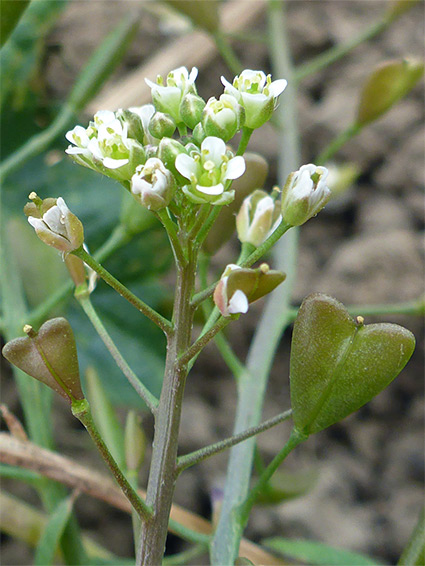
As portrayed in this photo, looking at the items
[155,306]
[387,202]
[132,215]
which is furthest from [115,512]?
[387,202]

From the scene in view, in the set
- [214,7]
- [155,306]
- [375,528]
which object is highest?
[214,7]

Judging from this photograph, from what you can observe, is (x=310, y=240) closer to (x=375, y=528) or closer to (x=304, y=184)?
(x=375, y=528)

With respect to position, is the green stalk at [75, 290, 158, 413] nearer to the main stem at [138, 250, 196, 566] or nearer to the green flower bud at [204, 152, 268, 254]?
the main stem at [138, 250, 196, 566]

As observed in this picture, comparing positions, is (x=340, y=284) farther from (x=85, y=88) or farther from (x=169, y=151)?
(x=169, y=151)

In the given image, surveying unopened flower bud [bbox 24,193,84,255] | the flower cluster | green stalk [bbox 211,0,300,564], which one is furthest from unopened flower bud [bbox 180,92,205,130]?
green stalk [bbox 211,0,300,564]

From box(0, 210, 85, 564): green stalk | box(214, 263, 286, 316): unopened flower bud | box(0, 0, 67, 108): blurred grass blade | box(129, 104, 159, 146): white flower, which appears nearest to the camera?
box(214, 263, 286, 316): unopened flower bud

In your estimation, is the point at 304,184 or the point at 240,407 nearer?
the point at 304,184

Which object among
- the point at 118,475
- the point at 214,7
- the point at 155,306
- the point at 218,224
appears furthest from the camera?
the point at 155,306
